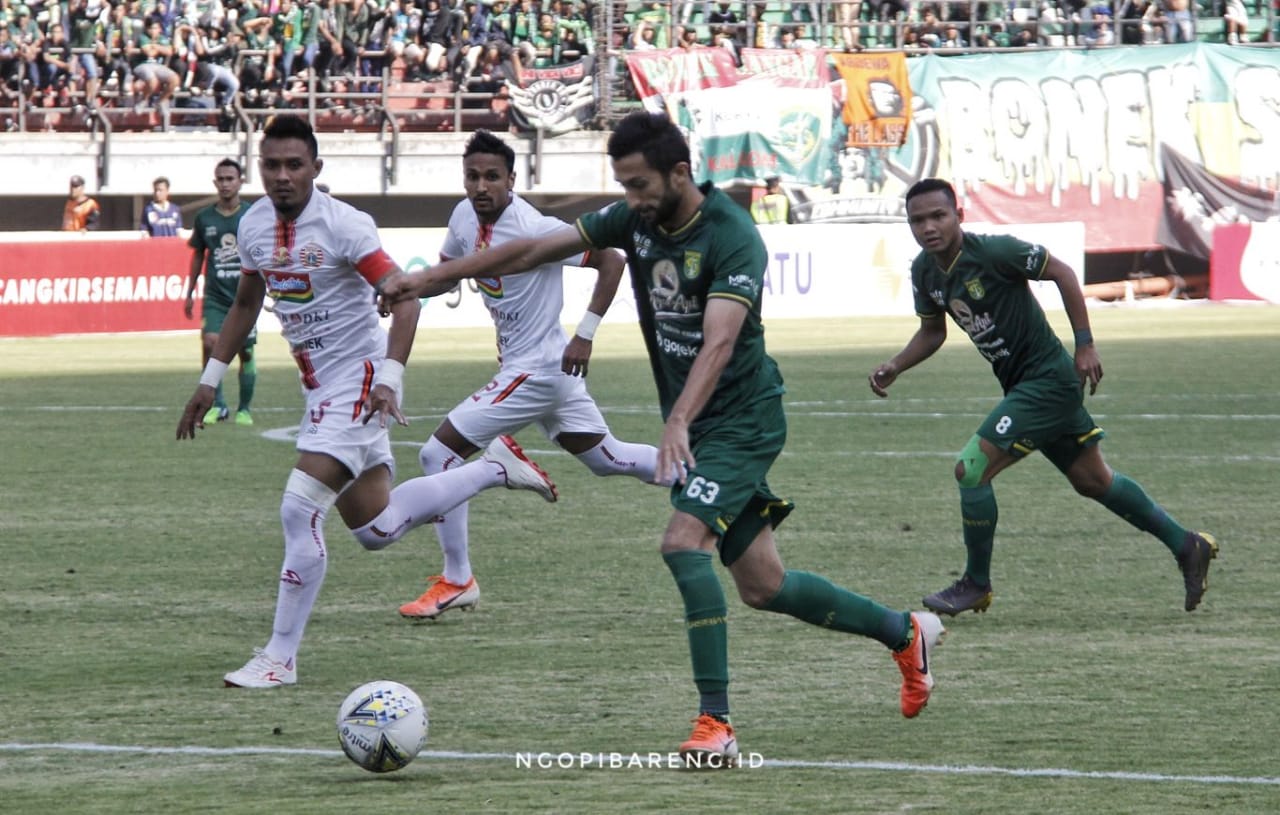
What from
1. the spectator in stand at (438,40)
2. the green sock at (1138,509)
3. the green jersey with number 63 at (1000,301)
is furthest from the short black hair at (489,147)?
the spectator in stand at (438,40)

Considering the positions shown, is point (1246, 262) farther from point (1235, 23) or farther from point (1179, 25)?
point (1235, 23)

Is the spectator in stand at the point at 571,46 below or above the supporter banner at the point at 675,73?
above

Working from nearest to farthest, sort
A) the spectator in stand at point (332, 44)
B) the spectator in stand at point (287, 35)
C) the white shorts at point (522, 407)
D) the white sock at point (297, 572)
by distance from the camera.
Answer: the white sock at point (297, 572), the white shorts at point (522, 407), the spectator in stand at point (287, 35), the spectator in stand at point (332, 44)

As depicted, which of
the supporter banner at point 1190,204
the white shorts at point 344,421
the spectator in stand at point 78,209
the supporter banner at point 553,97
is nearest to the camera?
the white shorts at point 344,421

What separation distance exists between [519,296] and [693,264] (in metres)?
3.68

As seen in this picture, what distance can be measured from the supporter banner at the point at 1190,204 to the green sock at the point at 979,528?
31076 mm

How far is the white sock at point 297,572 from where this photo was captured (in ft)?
24.2

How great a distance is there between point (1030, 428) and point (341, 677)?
3.29 meters

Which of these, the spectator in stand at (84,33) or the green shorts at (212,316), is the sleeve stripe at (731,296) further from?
the spectator in stand at (84,33)

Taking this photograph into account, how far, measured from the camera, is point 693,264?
604 centimetres

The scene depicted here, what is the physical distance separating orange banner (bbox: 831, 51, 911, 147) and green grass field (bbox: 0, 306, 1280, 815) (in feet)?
70.6

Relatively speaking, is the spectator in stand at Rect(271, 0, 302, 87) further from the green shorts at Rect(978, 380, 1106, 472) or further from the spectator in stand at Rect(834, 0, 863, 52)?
the green shorts at Rect(978, 380, 1106, 472)

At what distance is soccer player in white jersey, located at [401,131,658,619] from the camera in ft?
30.2

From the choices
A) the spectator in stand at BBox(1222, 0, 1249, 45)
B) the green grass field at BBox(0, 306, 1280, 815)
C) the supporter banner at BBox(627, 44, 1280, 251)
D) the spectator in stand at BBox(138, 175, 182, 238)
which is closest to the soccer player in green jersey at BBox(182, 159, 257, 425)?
the green grass field at BBox(0, 306, 1280, 815)
